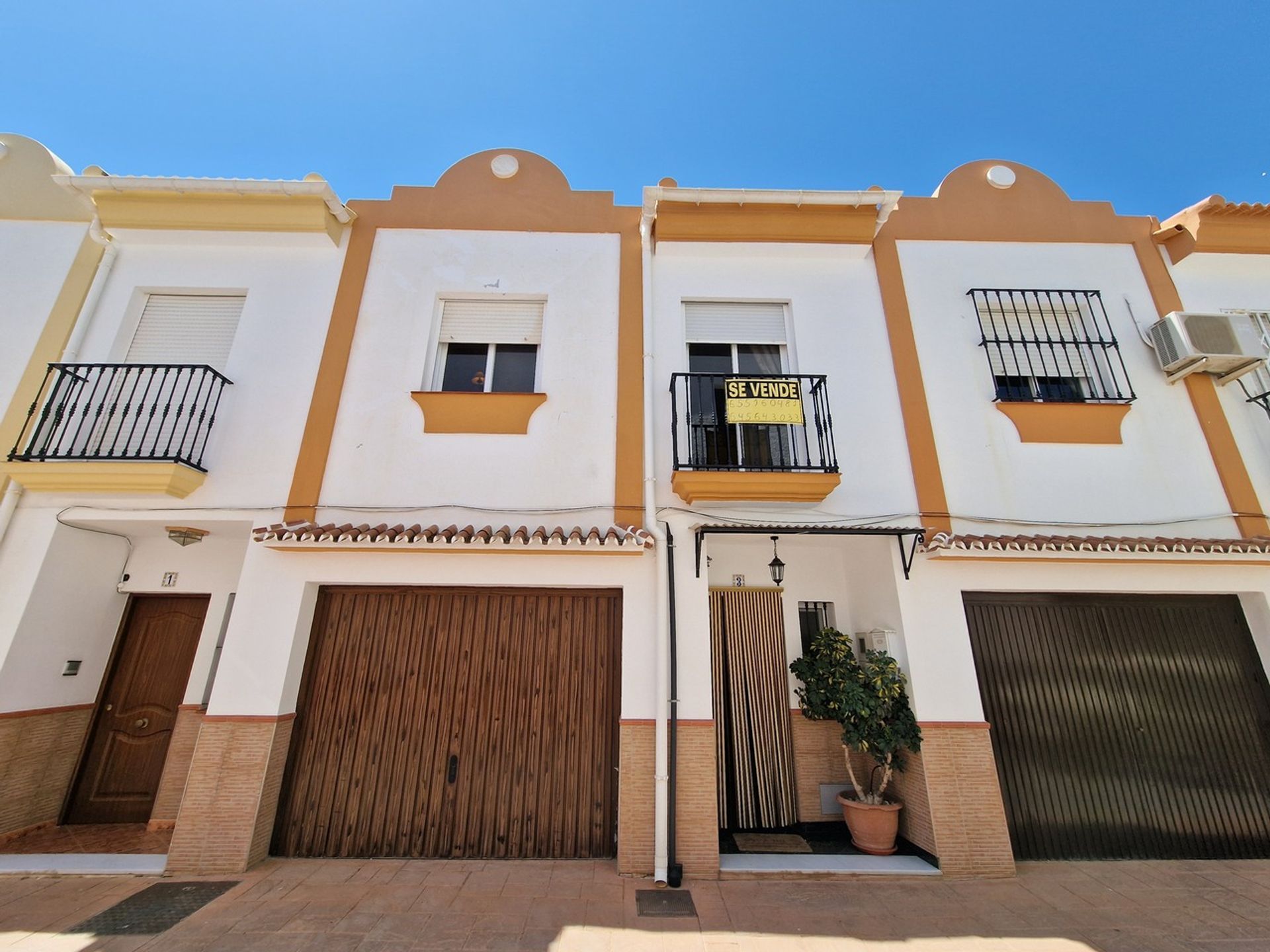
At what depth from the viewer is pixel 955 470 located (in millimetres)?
5441

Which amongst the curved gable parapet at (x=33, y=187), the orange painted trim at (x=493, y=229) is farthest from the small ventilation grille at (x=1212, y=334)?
the curved gable parapet at (x=33, y=187)

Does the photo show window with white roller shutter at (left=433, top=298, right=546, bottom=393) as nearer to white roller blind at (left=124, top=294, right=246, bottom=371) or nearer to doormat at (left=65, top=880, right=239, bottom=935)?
white roller blind at (left=124, top=294, right=246, bottom=371)

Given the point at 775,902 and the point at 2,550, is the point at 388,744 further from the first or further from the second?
the point at 2,550

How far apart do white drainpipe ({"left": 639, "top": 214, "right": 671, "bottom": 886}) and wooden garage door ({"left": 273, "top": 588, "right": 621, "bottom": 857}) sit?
1.78ft

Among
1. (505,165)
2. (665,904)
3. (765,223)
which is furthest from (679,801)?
(505,165)

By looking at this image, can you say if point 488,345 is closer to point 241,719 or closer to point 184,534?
point 184,534

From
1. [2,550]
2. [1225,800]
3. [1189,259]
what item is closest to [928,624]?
[1225,800]

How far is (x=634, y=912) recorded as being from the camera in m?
3.84

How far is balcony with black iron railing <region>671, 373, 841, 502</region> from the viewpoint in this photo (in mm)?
5020

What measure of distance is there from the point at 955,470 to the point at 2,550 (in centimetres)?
944

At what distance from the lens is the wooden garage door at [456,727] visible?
470 centimetres

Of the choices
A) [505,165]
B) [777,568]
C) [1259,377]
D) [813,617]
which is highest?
[505,165]

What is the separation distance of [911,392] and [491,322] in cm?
482

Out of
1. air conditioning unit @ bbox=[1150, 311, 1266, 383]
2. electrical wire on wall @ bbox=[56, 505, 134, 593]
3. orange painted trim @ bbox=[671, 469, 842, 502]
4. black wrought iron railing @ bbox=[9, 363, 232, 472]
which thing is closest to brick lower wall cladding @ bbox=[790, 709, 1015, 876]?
orange painted trim @ bbox=[671, 469, 842, 502]
